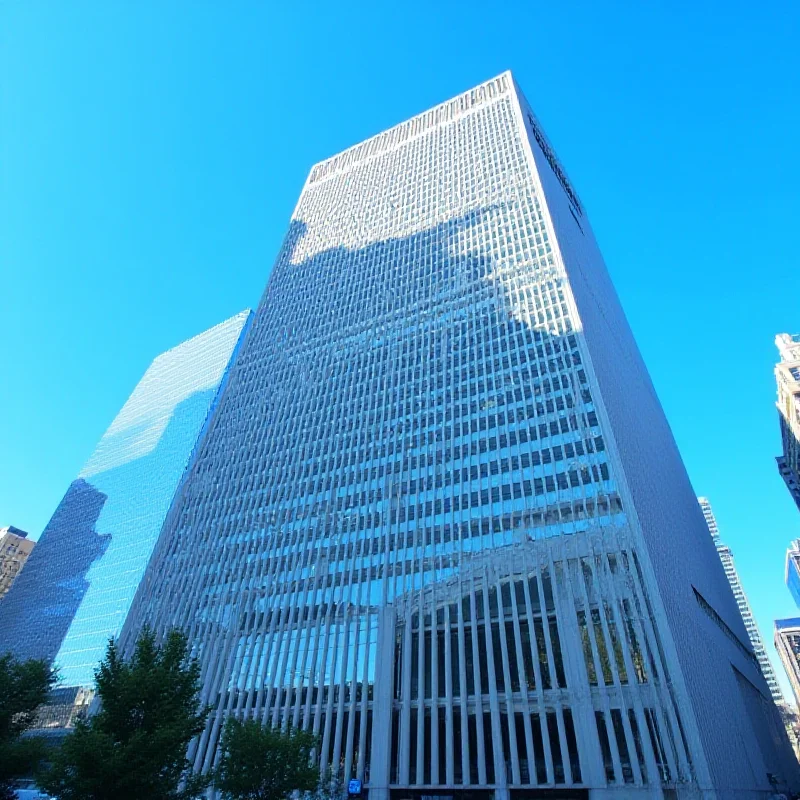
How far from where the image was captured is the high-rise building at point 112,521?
98.6 metres

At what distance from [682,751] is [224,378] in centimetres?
10673

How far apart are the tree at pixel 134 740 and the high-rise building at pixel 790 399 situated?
347 feet

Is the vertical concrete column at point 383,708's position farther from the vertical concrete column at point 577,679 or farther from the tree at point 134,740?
the tree at point 134,740

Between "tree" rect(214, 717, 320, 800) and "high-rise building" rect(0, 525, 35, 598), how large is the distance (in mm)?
139457

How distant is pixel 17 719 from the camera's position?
116 ft

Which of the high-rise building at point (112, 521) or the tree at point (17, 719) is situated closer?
the tree at point (17, 719)

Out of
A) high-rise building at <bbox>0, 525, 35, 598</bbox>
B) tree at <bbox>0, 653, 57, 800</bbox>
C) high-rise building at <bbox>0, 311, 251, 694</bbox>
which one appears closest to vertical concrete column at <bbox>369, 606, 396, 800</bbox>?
tree at <bbox>0, 653, 57, 800</bbox>

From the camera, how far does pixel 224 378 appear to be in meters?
121

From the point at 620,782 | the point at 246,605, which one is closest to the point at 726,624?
the point at 620,782

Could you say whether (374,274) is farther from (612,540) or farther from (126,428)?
(126,428)

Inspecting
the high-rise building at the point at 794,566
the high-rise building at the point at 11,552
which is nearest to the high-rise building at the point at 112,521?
the high-rise building at the point at 11,552

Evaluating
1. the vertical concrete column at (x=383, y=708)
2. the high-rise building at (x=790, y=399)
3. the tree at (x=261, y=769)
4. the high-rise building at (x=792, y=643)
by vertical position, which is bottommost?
the tree at (x=261, y=769)

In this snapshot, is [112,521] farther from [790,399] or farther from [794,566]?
[794,566]

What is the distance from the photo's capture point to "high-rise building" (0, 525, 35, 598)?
139m
